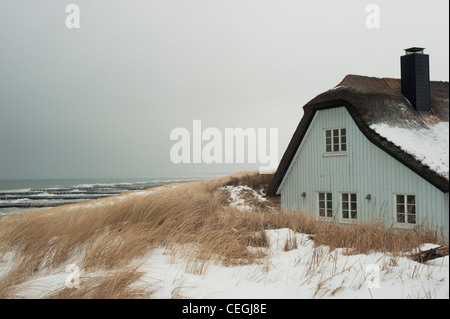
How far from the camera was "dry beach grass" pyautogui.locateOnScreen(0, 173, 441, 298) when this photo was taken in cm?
425

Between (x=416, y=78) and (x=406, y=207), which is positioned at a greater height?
(x=416, y=78)

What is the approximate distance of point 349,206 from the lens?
33.3ft

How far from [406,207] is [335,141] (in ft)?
10.0

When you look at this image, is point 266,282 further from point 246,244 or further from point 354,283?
point 246,244

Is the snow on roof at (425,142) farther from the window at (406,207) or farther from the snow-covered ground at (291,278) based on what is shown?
the snow-covered ground at (291,278)

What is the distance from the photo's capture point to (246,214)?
6.97 m

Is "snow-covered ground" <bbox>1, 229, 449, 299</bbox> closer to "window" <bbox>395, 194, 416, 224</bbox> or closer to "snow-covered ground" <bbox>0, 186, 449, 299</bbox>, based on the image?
"snow-covered ground" <bbox>0, 186, 449, 299</bbox>

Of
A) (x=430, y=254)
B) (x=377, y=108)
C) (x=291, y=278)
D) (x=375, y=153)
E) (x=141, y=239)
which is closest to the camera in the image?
(x=291, y=278)

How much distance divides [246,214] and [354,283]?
3.45 meters

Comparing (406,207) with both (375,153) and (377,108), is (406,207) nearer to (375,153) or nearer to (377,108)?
(375,153)

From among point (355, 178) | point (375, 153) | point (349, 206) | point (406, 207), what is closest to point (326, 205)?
point (349, 206)

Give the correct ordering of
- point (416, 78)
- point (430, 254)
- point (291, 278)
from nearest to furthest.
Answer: point (291, 278) → point (430, 254) → point (416, 78)

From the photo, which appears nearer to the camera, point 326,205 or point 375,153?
point 375,153

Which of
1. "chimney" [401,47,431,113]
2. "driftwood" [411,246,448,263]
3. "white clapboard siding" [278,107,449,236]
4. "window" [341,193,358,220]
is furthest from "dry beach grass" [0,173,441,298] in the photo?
"chimney" [401,47,431,113]
